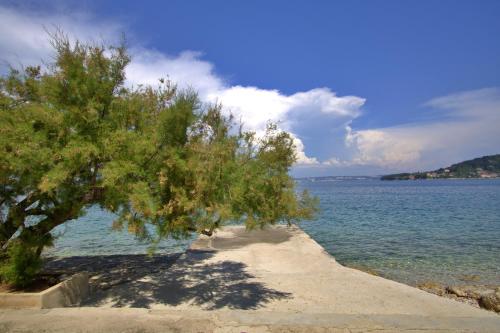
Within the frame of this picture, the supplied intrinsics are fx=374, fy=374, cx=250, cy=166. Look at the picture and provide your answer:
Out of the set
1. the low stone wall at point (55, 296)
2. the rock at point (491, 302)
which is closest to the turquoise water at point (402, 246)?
the low stone wall at point (55, 296)

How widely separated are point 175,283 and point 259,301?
2.77 metres

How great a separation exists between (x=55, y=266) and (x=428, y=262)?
47.4 feet

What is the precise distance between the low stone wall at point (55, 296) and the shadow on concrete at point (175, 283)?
0.34 metres

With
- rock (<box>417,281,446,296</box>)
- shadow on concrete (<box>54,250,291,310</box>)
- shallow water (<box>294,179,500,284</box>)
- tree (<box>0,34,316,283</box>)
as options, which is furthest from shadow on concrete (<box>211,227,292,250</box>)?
tree (<box>0,34,316,283</box>)

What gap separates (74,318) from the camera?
17.5 feet

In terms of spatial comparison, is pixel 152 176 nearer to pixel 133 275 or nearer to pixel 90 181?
pixel 90 181

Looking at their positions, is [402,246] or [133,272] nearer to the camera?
[133,272]

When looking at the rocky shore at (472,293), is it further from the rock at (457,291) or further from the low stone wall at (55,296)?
the low stone wall at (55,296)

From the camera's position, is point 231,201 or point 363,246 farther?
point 363,246

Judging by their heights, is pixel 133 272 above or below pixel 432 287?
above

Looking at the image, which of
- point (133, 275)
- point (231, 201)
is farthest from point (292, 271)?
point (231, 201)

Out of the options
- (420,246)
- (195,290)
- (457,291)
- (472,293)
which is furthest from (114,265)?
(420,246)

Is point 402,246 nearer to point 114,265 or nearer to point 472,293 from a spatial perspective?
point 472,293

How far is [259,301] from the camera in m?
8.28
